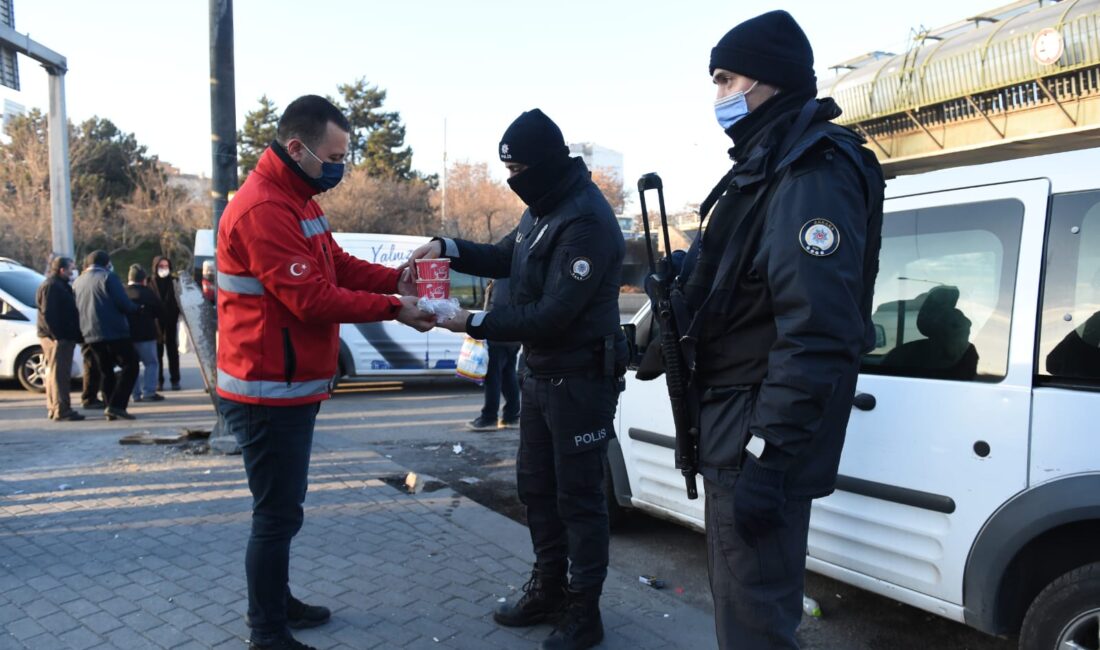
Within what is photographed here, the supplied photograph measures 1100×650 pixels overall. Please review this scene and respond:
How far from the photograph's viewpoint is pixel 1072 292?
8.87 ft

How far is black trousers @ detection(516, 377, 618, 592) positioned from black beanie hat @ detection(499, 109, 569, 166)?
0.93m

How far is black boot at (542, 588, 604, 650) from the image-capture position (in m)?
3.19

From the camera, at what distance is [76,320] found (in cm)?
859

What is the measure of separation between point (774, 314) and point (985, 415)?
1.32 m

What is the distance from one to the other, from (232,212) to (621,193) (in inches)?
1910

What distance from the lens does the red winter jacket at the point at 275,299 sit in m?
2.83

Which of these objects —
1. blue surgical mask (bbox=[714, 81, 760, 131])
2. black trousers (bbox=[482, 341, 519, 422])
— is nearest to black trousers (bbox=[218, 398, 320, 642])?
blue surgical mask (bbox=[714, 81, 760, 131])

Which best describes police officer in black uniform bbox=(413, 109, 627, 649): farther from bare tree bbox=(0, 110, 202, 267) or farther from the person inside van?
bare tree bbox=(0, 110, 202, 267)

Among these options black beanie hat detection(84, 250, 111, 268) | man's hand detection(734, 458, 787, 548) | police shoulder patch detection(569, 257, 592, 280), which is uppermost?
black beanie hat detection(84, 250, 111, 268)

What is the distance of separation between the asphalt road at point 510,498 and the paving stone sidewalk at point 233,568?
0.33 metres

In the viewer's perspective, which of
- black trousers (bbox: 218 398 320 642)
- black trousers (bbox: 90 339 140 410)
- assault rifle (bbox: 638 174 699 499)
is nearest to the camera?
assault rifle (bbox: 638 174 699 499)

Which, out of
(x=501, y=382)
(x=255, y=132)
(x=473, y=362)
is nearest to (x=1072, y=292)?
(x=473, y=362)

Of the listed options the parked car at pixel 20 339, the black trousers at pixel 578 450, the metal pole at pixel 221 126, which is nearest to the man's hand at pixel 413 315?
the black trousers at pixel 578 450

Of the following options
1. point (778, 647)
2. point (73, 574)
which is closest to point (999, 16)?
point (778, 647)
